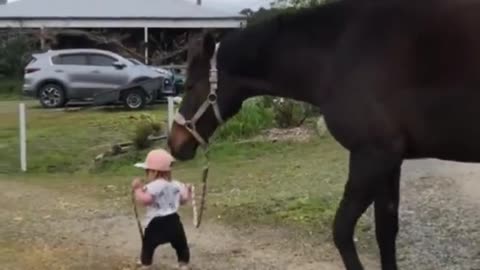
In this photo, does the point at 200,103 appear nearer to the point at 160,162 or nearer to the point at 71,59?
the point at 160,162

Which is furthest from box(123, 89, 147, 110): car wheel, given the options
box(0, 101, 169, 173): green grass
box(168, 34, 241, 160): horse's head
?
box(168, 34, 241, 160): horse's head

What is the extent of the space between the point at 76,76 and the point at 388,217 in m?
20.9

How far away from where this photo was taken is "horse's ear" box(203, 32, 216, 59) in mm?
5275

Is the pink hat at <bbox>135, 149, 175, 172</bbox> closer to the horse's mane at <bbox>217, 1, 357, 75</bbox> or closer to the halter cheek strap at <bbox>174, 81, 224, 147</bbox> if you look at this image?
the halter cheek strap at <bbox>174, 81, 224, 147</bbox>

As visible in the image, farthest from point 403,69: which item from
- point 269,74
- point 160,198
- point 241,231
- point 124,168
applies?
point 124,168

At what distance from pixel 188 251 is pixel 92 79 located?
19819 millimetres

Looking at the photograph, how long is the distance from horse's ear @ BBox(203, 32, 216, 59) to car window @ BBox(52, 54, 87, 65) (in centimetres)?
2116

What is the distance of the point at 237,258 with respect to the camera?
661 cm

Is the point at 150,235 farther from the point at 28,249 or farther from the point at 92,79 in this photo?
the point at 92,79

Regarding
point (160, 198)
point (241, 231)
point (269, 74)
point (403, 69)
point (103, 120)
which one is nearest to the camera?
point (403, 69)

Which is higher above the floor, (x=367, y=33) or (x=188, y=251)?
(x=367, y=33)

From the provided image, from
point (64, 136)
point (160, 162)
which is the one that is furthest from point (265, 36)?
point (64, 136)

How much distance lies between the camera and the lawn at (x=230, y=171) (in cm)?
816

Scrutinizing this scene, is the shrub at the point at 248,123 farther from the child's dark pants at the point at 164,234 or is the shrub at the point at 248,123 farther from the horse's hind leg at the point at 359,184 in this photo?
the horse's hind leg at the point at 359,184
